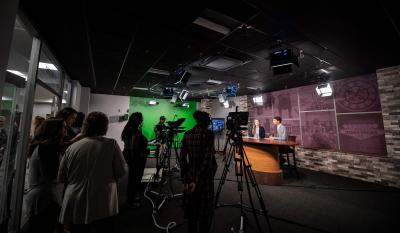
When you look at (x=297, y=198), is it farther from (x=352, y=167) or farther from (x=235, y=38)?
(x=235, y=38)

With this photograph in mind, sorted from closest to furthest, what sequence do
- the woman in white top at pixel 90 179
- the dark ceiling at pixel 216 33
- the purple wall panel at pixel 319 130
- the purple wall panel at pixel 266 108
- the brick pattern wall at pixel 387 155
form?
the woman in white top at pixel 90 179 → the dark ceiling at pixel 216 33 → the brick pattern wall at pixel 387 155 → the purple wall panel at pixel 319 130 → the purple wall panel at pixel 266 108

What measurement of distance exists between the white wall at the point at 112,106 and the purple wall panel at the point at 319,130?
27.1ft

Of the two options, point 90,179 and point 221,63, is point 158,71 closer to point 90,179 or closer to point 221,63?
point 221,63

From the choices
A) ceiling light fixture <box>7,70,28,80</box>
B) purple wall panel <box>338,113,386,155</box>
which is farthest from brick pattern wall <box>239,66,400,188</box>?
ceiling light fixture <box>7,70,28,80</box>

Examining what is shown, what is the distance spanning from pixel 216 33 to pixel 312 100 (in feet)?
15.7

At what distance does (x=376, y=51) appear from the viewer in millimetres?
3223

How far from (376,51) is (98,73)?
678 centimetres

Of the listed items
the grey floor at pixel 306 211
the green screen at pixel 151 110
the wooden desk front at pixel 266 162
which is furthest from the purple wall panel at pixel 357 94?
the green screen at pixel 151 110

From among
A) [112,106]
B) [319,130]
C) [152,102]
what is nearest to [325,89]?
[319,130]

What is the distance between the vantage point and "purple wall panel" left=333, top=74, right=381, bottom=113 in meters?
4.38

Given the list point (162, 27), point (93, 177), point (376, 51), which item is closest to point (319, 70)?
point (376, 51)

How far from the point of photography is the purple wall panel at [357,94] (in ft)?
14.4

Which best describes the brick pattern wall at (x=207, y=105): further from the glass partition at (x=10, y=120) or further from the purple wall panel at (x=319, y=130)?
the glass partition at (x=10, y=120)

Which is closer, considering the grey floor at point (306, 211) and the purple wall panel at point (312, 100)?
the grey floor at point (306, 211)
